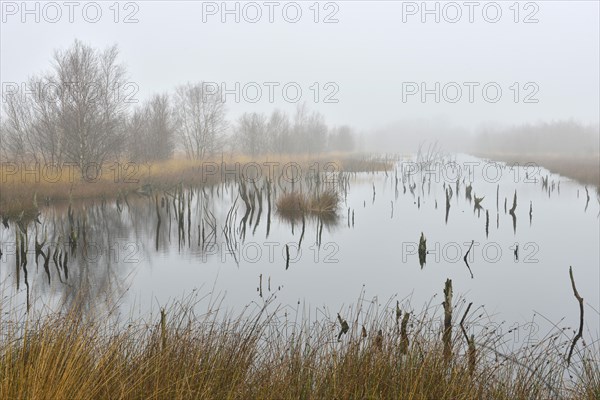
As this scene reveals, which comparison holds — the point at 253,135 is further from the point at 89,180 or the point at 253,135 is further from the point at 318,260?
the point at 318,260

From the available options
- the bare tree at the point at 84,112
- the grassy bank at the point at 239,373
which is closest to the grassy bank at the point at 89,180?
the bare tree at the point at 84,112

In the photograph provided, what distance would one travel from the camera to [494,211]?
1716 centimetres

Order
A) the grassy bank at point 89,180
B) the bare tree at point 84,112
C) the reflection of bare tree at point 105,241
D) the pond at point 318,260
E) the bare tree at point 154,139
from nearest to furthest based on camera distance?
1. the pond at point 318,260
2. the reflection of bare tree at point 105,241
3. the grassy bank at point 89,180
4. the bare tree at point 84,112
5. the bare tree at point 154,139

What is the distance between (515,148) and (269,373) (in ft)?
235

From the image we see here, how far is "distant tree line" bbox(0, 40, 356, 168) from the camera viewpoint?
77.0ft

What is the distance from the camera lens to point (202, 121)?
4272 centimetres

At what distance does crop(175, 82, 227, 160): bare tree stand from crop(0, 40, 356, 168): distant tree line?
0.08 metres

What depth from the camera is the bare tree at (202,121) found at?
4194cm

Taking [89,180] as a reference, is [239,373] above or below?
below

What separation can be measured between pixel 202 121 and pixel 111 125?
63.5ft

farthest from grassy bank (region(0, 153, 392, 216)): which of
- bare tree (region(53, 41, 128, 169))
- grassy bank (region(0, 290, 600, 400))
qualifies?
grassy bank (region(0, 290, 600, 400))

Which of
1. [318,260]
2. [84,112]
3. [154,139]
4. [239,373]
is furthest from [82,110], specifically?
[239,373]

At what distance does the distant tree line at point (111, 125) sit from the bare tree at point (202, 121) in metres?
0.08

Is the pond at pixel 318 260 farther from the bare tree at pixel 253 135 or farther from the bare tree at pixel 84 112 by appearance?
the bare tree at pixel 253 135
